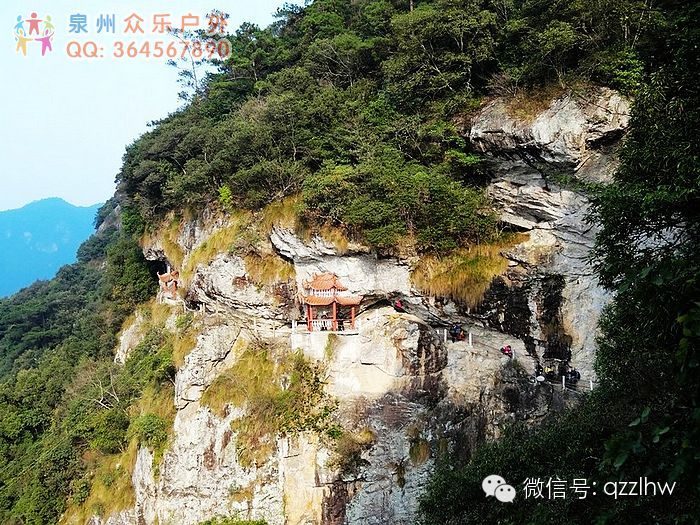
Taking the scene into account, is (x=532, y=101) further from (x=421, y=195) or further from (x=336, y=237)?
(x=336, y=237)

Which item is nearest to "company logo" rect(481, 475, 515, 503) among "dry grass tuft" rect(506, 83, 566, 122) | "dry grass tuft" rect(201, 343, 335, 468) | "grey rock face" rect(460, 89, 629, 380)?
"grey rock face" rect(460, 89, 629, 380)

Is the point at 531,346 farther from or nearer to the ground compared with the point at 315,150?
nearer to the ground

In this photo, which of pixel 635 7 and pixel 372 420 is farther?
pixel 372 420

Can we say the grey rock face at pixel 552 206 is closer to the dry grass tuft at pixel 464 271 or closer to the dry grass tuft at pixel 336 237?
the dry grass tuft at pixel 464 271

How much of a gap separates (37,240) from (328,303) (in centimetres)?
7377

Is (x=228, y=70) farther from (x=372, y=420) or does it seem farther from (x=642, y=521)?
(x=642, y=521)

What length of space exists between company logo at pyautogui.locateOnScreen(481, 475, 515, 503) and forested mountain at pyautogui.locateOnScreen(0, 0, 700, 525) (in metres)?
0.18

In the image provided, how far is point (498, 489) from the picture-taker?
7230mm

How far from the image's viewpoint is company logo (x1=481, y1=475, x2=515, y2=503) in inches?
277

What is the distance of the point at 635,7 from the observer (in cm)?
1160

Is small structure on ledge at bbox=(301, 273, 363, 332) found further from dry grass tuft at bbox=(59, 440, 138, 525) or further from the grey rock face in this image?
dry grass tuft at bbox=(59, 440, 138, 525)

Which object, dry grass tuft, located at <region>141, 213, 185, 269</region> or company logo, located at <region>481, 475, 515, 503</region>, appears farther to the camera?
dry grass tuft, located at <region>141, 213, 185, 269</region>

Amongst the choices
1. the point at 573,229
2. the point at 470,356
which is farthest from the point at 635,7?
the point at 470,356

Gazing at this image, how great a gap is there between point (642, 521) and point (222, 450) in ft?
38.0
